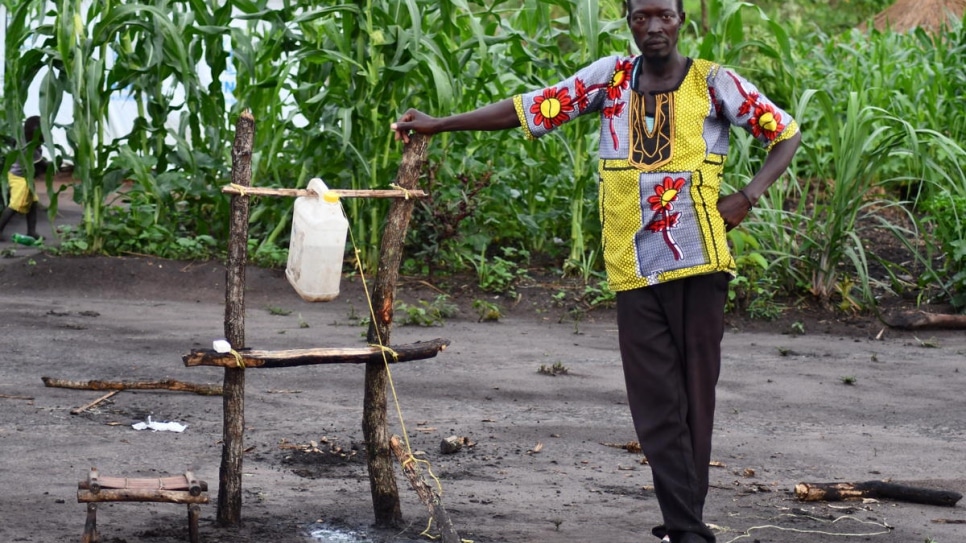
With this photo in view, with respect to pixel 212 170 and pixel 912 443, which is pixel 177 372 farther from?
pixel 912 443

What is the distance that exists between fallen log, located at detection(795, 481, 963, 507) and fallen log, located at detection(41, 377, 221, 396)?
109 inches

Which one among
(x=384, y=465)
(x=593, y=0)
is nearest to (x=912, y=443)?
(x=384, y=465)

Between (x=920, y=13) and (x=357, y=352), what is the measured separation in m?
14.0

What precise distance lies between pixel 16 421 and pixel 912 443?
12.8 ft

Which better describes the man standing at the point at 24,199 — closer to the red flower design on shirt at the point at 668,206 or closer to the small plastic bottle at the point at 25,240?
the small plastic bottle at the point at 25,240

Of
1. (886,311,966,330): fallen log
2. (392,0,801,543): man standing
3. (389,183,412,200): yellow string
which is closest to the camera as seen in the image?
(392,0,801,543): man standing

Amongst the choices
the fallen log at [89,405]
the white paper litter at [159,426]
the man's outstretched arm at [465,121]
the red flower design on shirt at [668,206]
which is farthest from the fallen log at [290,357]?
the fallen log at [89,405]

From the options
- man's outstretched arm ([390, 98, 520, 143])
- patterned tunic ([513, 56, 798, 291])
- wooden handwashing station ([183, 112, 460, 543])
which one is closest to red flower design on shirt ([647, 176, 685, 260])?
patterned tunic ([513, 56, 798, 291])

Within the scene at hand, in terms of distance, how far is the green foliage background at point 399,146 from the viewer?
808 centimetres

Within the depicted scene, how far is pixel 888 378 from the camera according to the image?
270 inches

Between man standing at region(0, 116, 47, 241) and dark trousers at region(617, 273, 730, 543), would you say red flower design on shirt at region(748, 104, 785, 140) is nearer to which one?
dark trousers at region(617, 273, 730, 543)

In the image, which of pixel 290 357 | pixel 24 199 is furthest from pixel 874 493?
pixel 24 199

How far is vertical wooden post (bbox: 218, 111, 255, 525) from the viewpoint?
3879 mm

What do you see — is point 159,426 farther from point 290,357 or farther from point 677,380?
point 677,380
